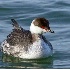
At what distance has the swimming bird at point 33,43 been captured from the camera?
11492mm

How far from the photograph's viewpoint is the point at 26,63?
11445mm

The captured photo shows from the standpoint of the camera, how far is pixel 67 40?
42.8 ft

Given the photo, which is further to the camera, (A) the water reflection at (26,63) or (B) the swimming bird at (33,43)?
(B) the swimming bird at (33,43)

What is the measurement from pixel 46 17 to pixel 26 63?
4352mm

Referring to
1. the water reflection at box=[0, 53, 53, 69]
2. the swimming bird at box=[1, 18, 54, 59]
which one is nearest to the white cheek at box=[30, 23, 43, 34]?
the swimming bird at box=[1, 18, 54, 59]

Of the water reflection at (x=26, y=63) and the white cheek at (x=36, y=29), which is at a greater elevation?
the white cheek at (x=36, y=29)

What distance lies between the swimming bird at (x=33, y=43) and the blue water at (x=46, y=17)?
18 cm

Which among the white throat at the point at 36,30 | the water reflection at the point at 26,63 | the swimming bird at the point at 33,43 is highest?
the white throat at the point at 36,30

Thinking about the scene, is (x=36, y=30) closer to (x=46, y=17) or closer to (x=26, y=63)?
(x=26, y=63)

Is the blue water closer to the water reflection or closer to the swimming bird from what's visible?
the water reflection

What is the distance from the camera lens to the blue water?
11.5 meters

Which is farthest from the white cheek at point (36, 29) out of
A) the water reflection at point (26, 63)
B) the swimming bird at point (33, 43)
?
the water reflection at point (26, 63)

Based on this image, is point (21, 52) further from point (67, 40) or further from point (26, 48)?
point (67, 40)

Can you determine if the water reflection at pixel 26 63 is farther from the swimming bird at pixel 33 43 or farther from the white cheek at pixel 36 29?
the white cheek at pixel 36 29
